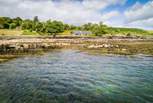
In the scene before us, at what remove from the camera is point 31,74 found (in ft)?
113

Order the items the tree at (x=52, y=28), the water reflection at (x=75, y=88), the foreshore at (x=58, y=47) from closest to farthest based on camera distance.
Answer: the water reflection at (x=75, y=88)
the foreshore at (x=58, y=47)
the tree at (x=52, y=28)

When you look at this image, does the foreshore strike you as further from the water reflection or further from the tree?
the tree

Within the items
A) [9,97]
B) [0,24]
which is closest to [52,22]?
[0,24]

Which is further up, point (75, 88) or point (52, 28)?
point (52, 28)

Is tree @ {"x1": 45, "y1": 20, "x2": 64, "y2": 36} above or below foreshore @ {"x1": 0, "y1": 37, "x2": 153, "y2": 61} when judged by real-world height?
above

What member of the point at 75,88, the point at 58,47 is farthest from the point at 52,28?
the point at 75,88

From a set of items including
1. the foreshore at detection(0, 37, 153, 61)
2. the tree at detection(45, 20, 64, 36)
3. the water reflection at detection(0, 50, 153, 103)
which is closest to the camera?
the water reflection at detection(0, 50, 153, 103)

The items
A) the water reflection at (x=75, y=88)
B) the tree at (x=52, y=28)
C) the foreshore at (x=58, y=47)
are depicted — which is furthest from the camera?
the tree at (x=52, y=28)

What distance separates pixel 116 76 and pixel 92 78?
368cm

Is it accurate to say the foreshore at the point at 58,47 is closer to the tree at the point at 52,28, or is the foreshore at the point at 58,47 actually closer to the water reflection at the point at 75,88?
the water reflection at the point at 75,88

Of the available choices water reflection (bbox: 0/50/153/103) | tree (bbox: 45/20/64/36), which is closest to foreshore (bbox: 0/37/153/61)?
water reflection (bbox: 0/50/153/103)

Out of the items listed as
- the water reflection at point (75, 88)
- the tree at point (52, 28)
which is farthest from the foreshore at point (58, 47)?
the tree at point (52, 28)

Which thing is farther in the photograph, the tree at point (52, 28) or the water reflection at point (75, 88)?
the tree at point (52, 28)

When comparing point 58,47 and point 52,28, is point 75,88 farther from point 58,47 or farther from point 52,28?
point 52,28
